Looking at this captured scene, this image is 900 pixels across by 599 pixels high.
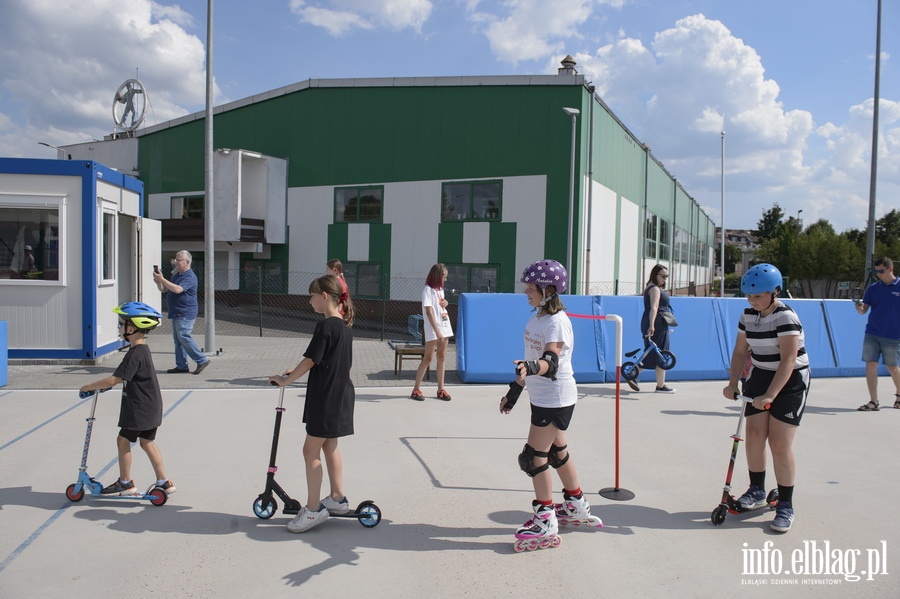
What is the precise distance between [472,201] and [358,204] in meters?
4.66

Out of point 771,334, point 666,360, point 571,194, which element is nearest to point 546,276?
point 771,334

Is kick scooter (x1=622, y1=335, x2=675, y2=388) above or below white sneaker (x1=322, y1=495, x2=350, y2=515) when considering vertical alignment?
above

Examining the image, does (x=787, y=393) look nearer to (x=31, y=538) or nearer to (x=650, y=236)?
(x=31, y=538)

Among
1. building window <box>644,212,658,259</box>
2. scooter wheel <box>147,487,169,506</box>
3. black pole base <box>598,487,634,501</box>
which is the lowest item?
black pole base <box>598,487,634,501</box>

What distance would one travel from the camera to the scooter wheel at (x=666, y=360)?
9.55m

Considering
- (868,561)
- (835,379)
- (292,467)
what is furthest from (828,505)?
(835,379)

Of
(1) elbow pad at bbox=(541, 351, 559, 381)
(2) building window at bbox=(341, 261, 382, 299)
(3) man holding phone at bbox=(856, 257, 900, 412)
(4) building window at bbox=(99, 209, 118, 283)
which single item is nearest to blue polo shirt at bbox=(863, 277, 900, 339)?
(3) man holding phone at bbox=(856, 257, 900, 412)

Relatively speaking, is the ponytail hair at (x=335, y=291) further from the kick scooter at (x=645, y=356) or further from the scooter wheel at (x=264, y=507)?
the kick scooter at (x=645, y=356)

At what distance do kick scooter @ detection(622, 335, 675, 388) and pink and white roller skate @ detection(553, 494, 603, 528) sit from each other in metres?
5.31

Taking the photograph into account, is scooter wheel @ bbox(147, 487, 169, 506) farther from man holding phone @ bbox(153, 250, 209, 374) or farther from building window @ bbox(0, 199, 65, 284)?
building window @ bbox(0, 199, 65, 284)

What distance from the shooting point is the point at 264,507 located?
4.52 meters

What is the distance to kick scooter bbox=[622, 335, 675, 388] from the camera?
9562 millimetres

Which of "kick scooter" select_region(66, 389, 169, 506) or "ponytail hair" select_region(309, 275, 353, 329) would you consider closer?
"ponytail hair" select_region(309, 275, 353, 329)

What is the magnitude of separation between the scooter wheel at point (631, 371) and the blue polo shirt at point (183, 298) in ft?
21.1
